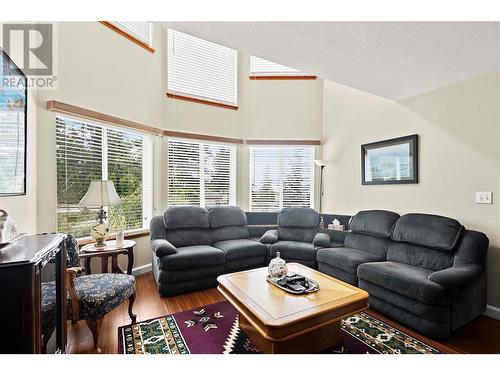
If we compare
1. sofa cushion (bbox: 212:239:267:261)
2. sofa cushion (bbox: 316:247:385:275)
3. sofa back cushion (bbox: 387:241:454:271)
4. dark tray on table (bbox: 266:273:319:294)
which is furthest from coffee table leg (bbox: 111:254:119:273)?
sofa back cushion (bbox: 387:241:454:271)

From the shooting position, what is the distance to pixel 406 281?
83.2 inches

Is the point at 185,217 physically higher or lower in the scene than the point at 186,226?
higher

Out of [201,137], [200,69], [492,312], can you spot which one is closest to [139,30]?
[200,69]

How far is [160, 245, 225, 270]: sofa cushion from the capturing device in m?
2.77

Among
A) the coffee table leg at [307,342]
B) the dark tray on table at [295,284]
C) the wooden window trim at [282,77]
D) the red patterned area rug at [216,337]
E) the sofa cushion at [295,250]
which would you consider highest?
the wooden window trim at [282,77]

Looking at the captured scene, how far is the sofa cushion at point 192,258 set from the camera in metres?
2.77

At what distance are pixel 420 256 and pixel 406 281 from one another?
25.5 inches

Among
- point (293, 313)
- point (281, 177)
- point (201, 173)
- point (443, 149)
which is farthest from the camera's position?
point (281, 177)

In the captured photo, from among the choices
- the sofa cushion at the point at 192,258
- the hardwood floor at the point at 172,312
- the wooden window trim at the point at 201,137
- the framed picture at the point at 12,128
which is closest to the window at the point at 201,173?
the wooden window trim at the point at 201,137

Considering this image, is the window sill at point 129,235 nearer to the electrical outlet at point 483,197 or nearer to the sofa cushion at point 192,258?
the sofa cushion at point 192,258

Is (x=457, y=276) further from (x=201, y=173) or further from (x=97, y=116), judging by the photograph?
(x=97, y=116)

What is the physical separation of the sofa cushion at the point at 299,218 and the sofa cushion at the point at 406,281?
143 centimetres

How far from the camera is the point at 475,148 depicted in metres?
2.49

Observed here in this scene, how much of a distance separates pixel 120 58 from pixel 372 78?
327 cm
